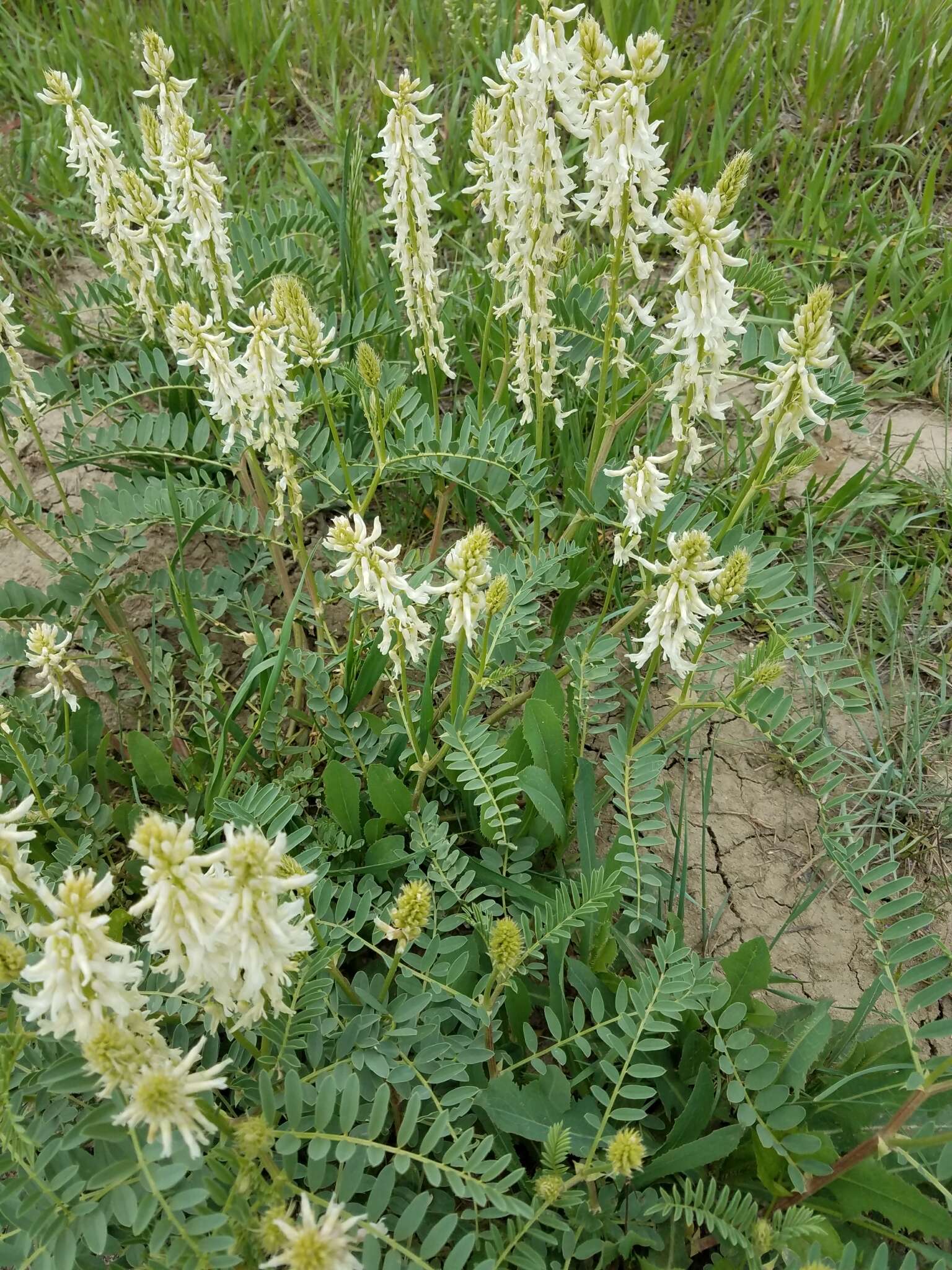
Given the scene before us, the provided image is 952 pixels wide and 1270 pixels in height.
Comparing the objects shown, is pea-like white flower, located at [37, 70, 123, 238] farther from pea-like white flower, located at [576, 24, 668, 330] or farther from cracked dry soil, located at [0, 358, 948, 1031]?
pea-like white flower, located at [576, 24, 668, 330]

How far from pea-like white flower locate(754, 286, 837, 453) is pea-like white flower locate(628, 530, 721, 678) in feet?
0.84

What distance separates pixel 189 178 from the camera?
7.22ft

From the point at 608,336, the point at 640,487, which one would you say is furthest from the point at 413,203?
the point at 640,487

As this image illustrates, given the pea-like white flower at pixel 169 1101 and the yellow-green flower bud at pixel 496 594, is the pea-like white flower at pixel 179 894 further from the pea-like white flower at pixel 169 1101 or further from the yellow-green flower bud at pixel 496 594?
the yellow-green flower bud at pixel 496 594

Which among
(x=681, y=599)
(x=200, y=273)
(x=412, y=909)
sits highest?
(x=200, y=273)

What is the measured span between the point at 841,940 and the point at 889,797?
0.40 meters

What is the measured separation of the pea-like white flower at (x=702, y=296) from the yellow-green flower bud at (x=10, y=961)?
1.47 m

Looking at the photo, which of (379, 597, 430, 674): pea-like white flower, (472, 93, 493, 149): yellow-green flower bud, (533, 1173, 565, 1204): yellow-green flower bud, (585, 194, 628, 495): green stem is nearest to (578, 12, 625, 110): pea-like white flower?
(585, 194, 628, 495): green stem

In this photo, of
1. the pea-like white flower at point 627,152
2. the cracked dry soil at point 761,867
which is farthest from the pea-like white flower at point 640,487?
the cracked dry soil at point 761,867

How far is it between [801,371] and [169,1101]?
1.48 m

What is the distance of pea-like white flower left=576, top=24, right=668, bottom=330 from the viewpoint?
1818 millimetres

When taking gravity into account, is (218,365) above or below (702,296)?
below

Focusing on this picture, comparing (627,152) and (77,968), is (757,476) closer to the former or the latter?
(627,152)

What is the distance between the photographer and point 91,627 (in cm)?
242
